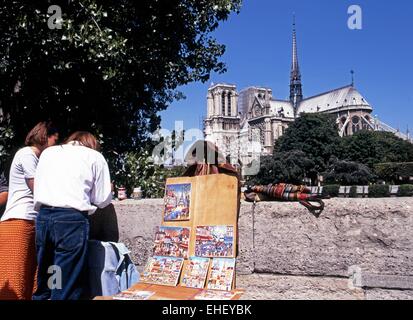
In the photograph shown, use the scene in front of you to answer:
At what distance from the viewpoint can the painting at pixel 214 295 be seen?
11.3ft

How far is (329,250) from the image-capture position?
3650 mm

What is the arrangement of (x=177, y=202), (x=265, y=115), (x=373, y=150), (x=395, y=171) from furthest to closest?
(x=265, y=115), (x=373, y=150), (x=395, y=171), (x=177, y=202)

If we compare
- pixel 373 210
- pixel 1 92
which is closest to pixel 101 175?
pixel 373 210

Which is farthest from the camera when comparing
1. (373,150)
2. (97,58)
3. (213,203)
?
(373,150)

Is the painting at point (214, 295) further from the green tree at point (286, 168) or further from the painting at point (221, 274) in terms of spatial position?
the green tree at point (286, 168)

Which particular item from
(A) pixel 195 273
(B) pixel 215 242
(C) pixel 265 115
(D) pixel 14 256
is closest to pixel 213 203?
(B) pixel 215 242

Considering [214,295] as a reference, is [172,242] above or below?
above

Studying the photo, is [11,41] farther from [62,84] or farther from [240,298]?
[240,298]

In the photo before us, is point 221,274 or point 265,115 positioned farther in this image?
point 265,115

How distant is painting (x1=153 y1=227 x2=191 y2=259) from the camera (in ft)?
13.1

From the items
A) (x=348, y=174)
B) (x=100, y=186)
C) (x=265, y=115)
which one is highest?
(x=265, y=115)

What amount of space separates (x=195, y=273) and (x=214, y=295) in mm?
373

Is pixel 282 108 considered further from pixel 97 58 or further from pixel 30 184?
pixel 30 184

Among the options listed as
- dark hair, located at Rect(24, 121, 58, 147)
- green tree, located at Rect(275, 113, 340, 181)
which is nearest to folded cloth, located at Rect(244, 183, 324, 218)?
dark hair, located at Rect(24, 121, 58, 147)
